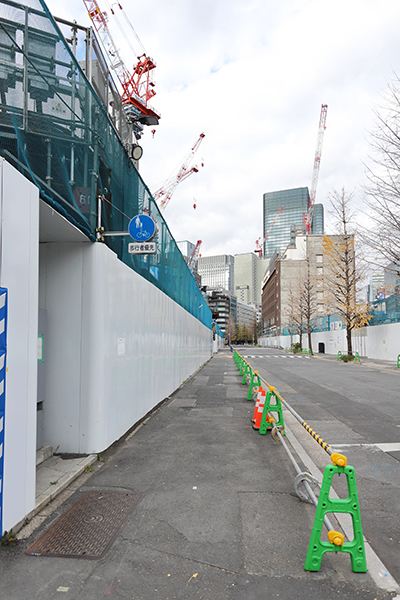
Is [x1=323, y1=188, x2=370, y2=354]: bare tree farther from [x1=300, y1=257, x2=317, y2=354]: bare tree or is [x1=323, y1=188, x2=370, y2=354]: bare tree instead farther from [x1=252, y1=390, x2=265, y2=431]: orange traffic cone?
[x1=252, y1=390, x2=265, y2=431]: orange traffic cone

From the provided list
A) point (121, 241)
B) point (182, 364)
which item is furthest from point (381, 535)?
point (182, 364)

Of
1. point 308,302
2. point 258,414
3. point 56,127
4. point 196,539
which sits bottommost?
point 196,539

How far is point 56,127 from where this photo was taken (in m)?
4.66

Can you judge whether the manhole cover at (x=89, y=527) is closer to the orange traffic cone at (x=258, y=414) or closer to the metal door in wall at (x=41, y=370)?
the metal door in wall at (x=41, y=370)

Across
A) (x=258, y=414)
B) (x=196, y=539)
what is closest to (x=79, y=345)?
(x=196, y=539)

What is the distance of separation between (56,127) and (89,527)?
14.6ft

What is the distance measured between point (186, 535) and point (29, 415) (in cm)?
192

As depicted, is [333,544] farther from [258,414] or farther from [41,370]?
[258,414]

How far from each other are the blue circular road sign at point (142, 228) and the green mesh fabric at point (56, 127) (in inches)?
15.2

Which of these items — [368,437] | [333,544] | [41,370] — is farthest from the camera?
[368,437]

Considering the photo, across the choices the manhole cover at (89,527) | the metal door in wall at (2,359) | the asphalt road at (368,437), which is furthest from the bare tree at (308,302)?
the metal door in wall at (2,359)

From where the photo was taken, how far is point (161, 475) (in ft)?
17.0

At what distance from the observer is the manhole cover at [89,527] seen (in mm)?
3291

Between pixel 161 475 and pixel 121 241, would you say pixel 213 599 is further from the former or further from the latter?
pixel 121 241
